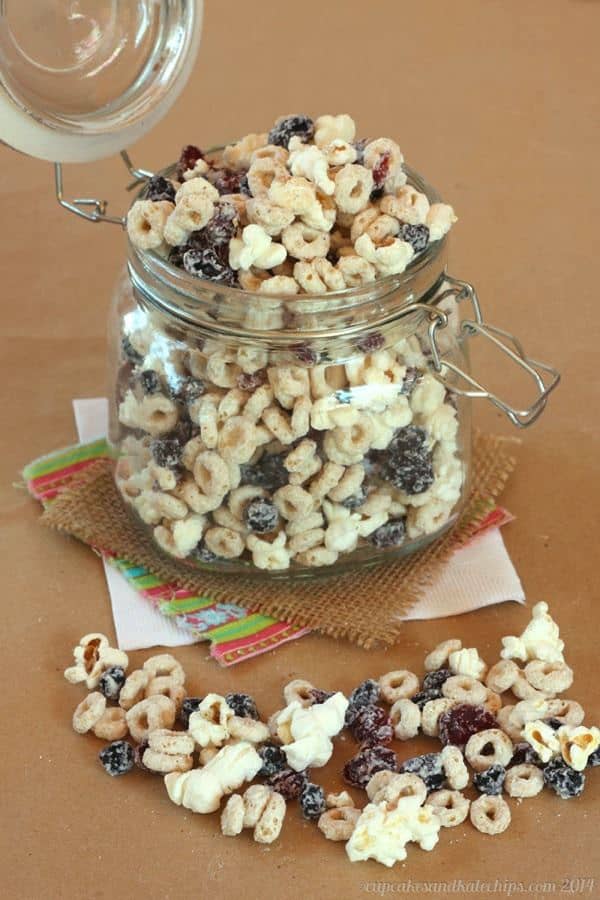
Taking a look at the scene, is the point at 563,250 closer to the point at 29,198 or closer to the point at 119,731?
the point at 29,198

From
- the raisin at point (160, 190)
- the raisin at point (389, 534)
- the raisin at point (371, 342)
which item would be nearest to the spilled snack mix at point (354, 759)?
the raisin at point (389, 534)

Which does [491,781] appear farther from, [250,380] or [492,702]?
[250,380]

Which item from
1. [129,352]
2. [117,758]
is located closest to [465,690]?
[117,758]

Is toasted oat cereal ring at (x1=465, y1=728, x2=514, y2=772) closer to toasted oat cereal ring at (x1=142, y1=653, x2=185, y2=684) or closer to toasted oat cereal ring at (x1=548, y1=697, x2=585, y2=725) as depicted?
toasted oat cereal ring at (x1=548, y1=697, x2=585, y2=725)

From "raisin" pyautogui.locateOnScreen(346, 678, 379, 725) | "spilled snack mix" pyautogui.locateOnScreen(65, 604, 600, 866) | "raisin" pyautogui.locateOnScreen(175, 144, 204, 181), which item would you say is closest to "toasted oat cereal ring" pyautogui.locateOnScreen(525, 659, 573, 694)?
"spilled snack mix" pyautogui.locateOnScreen(65, 604, 600, 866)

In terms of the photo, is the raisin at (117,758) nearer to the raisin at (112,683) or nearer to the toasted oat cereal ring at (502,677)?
the raisin at (112,683)

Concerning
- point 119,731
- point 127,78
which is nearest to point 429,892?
point 119,731
